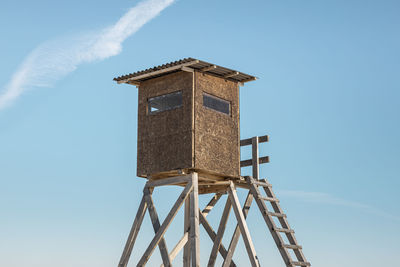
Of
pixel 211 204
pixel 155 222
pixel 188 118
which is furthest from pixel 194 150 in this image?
pixel 211 204

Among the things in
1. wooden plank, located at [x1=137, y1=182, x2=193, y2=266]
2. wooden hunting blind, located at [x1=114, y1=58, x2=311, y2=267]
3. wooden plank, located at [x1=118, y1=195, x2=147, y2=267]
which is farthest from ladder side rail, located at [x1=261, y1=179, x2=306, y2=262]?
wooden plank, located at [x1=118, y1=195, x2=147, y2=267]

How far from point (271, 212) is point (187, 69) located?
→ 4.81m

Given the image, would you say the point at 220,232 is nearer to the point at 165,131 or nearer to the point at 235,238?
the point at 235,238

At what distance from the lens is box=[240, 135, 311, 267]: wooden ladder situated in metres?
22.1

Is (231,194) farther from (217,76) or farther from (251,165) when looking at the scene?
(217,76)

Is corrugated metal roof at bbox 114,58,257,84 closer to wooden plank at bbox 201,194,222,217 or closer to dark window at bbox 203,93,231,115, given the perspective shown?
dark window at bbox 203,93,231,115

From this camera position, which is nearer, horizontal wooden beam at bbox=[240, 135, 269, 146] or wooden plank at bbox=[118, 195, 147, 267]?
wooden plank at bbox=[118, 195, 147, 267]

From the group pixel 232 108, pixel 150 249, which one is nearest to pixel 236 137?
pixel 232 108

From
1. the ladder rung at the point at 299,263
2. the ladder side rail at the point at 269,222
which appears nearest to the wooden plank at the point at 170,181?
the ladder side rail at the point at 269,222

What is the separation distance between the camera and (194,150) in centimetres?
2180

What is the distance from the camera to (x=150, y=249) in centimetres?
2194

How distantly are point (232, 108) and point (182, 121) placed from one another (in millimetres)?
1924

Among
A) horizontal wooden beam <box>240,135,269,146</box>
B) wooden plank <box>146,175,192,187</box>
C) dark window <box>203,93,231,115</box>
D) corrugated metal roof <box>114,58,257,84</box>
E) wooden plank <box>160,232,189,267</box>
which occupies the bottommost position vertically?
wooden plank <box>160,232,189,267</box>

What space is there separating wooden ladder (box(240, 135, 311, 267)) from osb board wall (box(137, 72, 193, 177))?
2635mm
